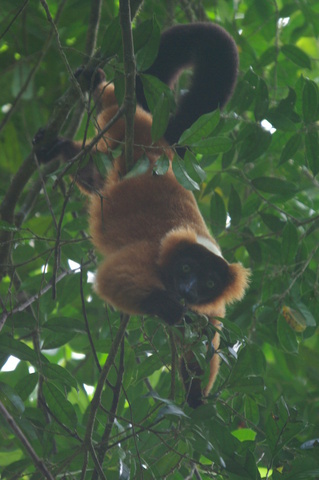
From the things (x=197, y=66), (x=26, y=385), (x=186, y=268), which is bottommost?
(x=186, y=268)

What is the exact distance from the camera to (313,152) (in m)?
3.79

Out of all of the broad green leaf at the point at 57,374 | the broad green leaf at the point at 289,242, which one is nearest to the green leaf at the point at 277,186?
the broad green leaf at the point at 289,242

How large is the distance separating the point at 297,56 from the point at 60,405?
3.07 metres

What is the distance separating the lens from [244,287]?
13.6ft

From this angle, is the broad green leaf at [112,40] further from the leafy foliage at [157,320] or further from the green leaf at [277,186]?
the green leaf at [277,186]

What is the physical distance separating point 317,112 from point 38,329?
2.10 metres

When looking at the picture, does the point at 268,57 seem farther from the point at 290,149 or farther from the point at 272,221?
the point at 272,221

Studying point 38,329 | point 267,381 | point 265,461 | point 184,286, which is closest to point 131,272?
point 184,286

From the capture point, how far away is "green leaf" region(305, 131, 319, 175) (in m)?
3.78

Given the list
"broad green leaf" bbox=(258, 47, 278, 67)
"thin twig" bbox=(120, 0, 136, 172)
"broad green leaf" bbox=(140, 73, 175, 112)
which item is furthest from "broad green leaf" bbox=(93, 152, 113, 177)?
"broad green leaf" bbox=(258, 47, 278, 67)

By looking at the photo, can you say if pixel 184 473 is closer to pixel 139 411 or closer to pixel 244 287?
pixel 139 411

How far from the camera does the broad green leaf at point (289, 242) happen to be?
390 cm

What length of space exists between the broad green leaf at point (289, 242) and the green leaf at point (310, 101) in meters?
0.66

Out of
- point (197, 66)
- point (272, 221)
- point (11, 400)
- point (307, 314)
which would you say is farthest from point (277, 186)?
point (11, 400)
